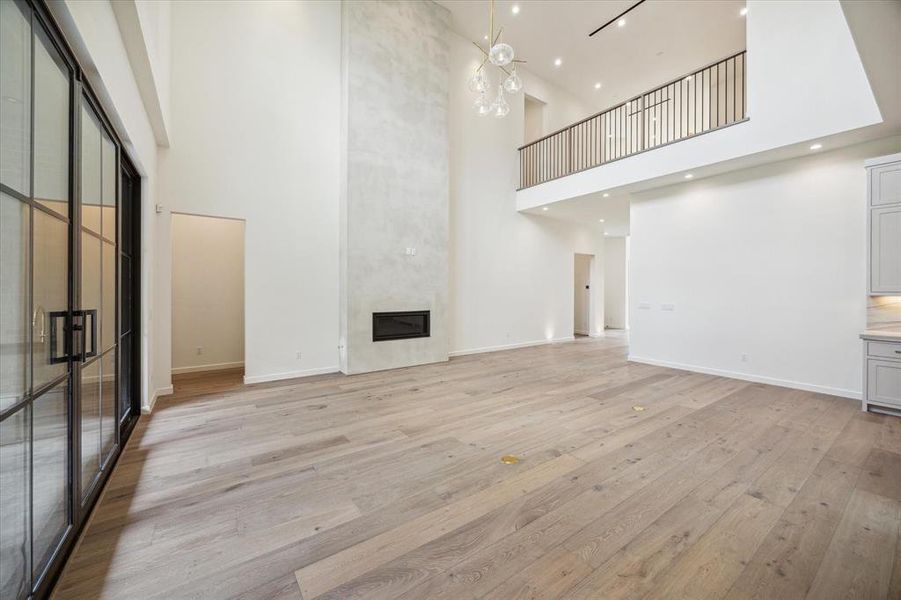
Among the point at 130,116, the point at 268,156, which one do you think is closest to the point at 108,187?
the point at 130,116

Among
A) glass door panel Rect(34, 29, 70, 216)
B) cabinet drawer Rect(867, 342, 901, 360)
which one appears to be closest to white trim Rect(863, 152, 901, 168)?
cabinet drawer Rect(867, 342, 901, 360)

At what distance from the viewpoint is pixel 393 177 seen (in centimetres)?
586

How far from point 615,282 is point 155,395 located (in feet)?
40.3

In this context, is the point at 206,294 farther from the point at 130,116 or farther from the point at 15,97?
the point at 15,97

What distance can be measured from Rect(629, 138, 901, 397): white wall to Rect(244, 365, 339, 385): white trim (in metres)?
5.54

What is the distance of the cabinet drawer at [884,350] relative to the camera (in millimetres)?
3674

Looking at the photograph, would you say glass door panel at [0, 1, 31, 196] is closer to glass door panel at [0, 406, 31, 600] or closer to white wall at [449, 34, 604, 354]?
glass door panel at [0, 406, 31, 600]

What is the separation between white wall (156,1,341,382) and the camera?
14.8 feet

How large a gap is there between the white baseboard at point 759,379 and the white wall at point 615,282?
597 cm

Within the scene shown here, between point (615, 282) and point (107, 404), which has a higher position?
point (615, 282)

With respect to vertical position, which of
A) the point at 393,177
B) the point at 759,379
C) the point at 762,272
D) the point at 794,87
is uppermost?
the point at 794,87

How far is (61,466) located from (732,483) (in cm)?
401

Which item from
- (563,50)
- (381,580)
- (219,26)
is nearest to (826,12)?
(563,50)

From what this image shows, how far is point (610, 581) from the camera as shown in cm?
157
